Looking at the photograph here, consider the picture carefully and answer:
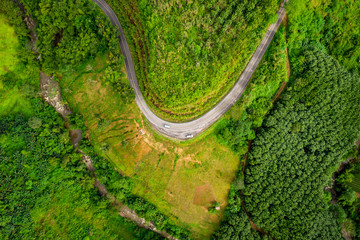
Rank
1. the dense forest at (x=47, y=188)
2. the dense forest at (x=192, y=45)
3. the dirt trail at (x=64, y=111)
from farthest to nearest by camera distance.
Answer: the dirt trail at (x=64, y=111) → the dense forest at (x=47, y=188) → the dense forest at (x=192, y=45)

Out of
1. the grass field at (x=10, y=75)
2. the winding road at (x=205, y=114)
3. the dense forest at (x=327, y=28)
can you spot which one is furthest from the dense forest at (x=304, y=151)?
the grass field at (x=10, y=75)

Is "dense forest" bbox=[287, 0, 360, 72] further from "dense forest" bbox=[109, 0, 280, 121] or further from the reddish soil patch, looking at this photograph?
the reddish soil patch

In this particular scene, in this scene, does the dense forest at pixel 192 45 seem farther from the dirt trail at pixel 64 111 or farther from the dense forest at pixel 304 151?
the dirt trail at pixel 64 111

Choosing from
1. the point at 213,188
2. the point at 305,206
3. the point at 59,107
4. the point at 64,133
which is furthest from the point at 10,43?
the point at 305,206

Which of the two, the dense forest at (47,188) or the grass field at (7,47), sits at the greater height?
the grass field at (7,47)

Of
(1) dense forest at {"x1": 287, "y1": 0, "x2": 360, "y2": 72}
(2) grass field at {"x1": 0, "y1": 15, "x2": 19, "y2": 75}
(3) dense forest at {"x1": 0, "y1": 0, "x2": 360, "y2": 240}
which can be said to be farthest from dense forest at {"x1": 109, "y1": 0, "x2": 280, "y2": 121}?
(2) grass field at {"x1": 0, "y1": 15, "x2": 19, "y2": 75}

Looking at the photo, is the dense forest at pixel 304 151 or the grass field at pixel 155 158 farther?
the dense forest at pixel 304 151

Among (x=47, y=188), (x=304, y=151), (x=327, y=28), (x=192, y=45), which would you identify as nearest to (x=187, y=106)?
(x=192, y=45)

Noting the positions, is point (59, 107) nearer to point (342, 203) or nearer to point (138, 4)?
point (138, 4)
